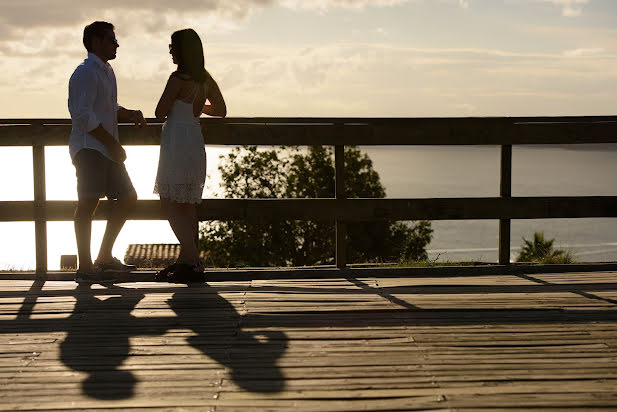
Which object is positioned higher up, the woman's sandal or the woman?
the woman

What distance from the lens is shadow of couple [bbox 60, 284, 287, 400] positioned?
335cm

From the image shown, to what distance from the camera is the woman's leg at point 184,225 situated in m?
5.65

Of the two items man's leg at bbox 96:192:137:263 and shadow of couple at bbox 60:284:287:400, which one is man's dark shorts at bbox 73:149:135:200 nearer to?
man's leg at bbox 96:192:137:263

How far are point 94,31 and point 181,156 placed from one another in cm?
104

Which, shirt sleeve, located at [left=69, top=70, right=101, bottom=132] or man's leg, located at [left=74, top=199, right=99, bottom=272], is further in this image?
man's leg, located at [left=74, top=199, right=99, bottom=272]

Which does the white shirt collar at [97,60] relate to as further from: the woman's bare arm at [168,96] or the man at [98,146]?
the woman's bare arm at [168,96]

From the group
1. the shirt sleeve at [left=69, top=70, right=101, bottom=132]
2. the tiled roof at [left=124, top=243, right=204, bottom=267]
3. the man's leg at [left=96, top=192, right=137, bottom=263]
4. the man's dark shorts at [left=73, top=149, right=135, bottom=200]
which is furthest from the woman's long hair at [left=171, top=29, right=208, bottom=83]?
the tiled roof at [left=124, top=243, right=204, bottom=267]

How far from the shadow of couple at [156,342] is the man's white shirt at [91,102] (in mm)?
1069

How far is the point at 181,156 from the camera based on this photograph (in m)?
5.56

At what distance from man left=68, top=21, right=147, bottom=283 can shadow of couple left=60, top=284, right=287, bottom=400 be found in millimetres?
508

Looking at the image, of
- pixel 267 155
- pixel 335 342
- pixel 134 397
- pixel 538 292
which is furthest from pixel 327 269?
pixel 267 155

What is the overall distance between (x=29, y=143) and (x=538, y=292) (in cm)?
391

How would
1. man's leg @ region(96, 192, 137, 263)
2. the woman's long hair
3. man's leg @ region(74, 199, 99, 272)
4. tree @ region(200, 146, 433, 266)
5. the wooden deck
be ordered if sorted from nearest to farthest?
the wooden deck → the woman's long hair → man's leg @ region(74, 199, 99, 272) → man's leg @ region(96, 192, 137, 263) → tree @ region(200, 146, 433, 266)

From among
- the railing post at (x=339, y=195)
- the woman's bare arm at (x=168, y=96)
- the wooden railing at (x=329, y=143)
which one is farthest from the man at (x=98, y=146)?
the railing post at (x=339, y=195)
